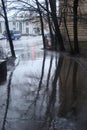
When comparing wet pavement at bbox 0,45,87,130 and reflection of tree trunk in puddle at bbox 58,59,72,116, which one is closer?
wet pavement at bbox 0,45,87,130

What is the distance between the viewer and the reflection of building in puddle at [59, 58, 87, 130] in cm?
782

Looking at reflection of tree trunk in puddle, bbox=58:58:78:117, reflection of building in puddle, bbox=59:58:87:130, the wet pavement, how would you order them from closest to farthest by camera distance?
the wet pavement
reflection of building in puddle, bbox=59:58:87:130
reflection of tree trunk in puddle, bbox=58:58:78:117

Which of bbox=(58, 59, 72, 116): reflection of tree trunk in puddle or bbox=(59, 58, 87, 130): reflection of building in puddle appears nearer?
bbox=(59, 58, 87, 130): reflection of building in puddle

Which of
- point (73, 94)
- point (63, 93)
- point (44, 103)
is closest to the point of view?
point (44, 103)

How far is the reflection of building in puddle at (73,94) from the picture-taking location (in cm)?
782

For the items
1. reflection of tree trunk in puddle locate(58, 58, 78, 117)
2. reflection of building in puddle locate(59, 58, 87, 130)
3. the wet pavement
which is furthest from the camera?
reflection of tree trunk in puddle locate(58, 58, 78, 117)

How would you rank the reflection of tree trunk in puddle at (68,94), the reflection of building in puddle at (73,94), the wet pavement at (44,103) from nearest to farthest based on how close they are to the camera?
1. the wet pavement at (44,103)
2. the reflection of building in puddle at (73,94)
3. the reflection of tree trunk in puddle at (68,94)

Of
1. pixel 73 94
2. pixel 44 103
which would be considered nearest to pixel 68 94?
pixel 73 94

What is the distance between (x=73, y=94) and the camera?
32.7 feet

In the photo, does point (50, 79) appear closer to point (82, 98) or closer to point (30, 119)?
point (82, 98)

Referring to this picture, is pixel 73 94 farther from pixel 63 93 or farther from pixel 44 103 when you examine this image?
pixel 44 103

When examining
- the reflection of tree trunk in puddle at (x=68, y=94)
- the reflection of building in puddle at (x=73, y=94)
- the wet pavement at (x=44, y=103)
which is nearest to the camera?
the wet pavement at (x=44, y=103)

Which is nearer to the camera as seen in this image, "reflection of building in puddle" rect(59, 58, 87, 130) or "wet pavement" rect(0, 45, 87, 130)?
"wet pavement" rect(0, 45, 87, 130)

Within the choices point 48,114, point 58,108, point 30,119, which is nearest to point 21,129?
point 30,119
